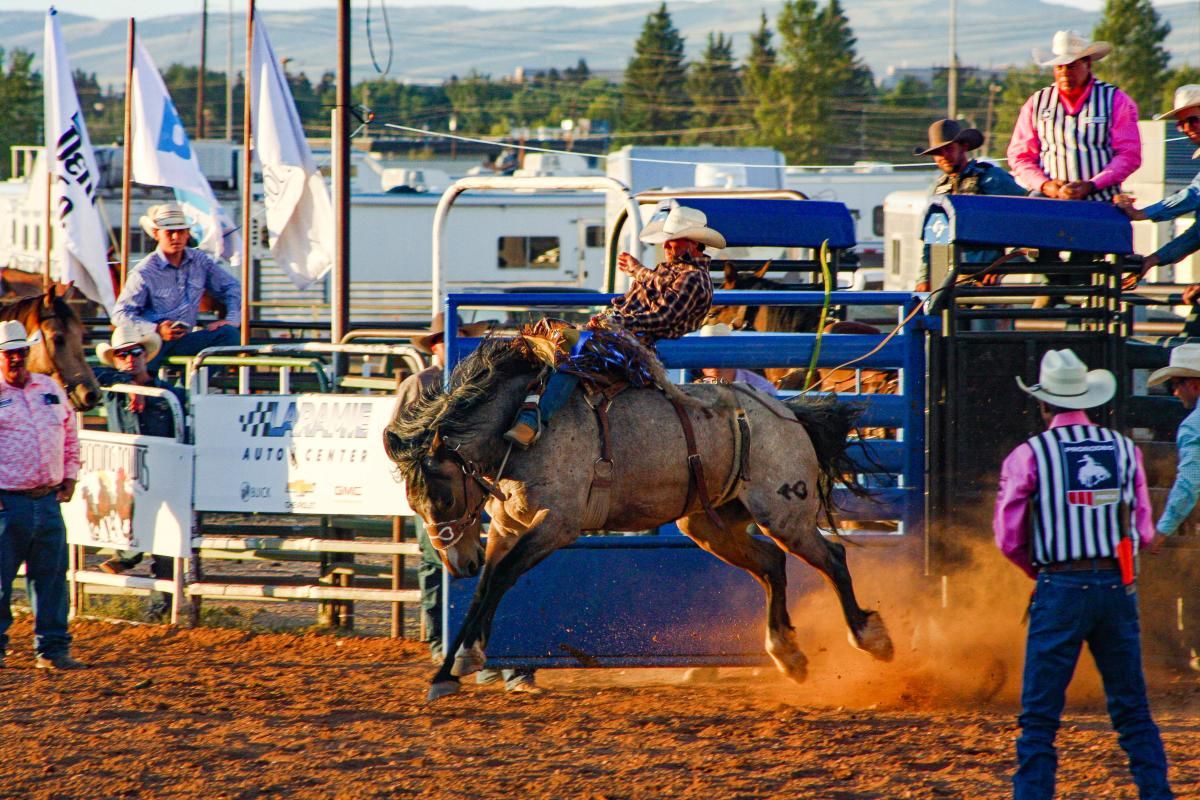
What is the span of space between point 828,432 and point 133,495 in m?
4.53

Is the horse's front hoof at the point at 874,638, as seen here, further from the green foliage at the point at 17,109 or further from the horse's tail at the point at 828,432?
the green foliage at the point at 17,109

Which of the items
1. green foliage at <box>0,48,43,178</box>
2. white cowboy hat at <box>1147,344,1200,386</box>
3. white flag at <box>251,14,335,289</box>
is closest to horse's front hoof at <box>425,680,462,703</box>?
white cowboy hat at <box>1147,344,1200,386</box>

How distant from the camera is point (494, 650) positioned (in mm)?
7672

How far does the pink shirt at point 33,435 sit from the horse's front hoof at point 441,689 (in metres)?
2.73

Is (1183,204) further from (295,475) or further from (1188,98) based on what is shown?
(295,475)

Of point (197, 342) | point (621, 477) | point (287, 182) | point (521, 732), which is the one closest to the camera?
point (521, 732)

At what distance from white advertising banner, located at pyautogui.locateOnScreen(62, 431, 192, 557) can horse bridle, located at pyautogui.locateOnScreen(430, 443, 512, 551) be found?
298cm

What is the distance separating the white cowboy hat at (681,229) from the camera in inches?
277

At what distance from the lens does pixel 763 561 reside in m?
7.41

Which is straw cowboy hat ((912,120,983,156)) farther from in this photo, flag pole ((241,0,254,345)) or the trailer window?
the trailer window

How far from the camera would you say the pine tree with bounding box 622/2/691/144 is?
87.0m

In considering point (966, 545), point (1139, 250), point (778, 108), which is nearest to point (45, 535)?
point (966, 545)

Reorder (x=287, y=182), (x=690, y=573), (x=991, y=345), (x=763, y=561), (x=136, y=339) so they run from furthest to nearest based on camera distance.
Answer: (x=287, y=182) → (x=136, y=339) → (x=690, y=573) → (x=991, y=345) → (x=763, y=561)

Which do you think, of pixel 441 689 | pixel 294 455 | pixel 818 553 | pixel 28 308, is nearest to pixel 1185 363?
pixel 818 553
